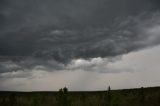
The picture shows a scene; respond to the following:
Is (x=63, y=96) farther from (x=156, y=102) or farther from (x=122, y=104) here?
(x=156, y=102)

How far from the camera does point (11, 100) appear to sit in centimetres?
4231

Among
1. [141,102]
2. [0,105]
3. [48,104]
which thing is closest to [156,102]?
[141,102]

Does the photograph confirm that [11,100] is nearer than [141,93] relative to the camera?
Yes

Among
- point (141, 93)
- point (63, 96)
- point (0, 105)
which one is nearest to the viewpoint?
point (63, 96)

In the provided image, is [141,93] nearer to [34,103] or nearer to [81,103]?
[81,103]

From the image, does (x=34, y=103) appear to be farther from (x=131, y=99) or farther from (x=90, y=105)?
(x=131, y=99)

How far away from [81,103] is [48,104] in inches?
241

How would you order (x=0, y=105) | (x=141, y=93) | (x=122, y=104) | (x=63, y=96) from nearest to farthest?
(x=63, y=96) < (x=0, y=105) < (x=122, y=104) < (x=141, y=93)

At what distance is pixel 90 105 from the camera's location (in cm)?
4453

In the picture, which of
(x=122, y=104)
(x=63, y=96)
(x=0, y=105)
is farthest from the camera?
(x=122, y=104)

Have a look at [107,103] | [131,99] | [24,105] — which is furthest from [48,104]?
[131,99]

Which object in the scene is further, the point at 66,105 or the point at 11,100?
the point at 11,100

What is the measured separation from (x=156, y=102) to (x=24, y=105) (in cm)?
2468

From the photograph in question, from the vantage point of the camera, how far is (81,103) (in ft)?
160
